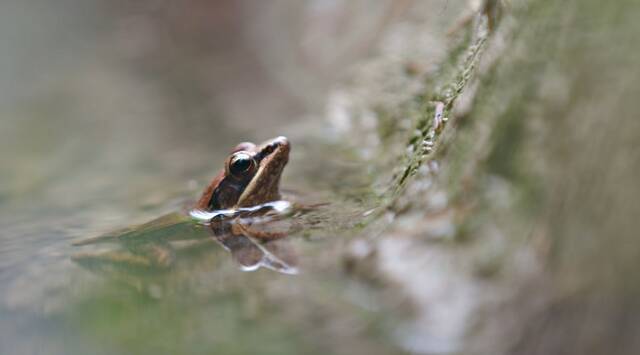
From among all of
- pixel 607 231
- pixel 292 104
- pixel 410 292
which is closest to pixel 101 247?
pixel 410 292

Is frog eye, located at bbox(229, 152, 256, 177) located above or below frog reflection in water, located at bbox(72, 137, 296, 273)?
above

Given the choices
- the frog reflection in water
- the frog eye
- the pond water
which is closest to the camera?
the pond water

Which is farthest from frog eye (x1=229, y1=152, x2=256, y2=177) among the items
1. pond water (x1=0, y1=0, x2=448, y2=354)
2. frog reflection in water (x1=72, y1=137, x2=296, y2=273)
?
pond water (x1=0, y1=0, x2=448, y2=354)

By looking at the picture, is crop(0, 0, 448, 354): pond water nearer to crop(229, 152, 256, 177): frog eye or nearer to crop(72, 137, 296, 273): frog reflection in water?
crop(72, 137, 296, 273): frog reflection in water

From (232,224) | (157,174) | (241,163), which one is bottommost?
(232,224)

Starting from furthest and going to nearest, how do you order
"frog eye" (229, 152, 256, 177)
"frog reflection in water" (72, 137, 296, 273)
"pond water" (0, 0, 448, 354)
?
"frog eye" (229, 152, 256, 177) → "frog reflection in water" (72, 137, 296, 273) → "pond water" (0, 0, 448, 354)

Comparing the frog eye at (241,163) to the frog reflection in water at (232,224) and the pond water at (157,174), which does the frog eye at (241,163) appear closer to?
the frog reflection in water at (232,224)

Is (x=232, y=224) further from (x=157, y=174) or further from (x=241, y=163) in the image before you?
(x=157, y=174)

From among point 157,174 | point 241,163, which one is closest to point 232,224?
point 241,163
